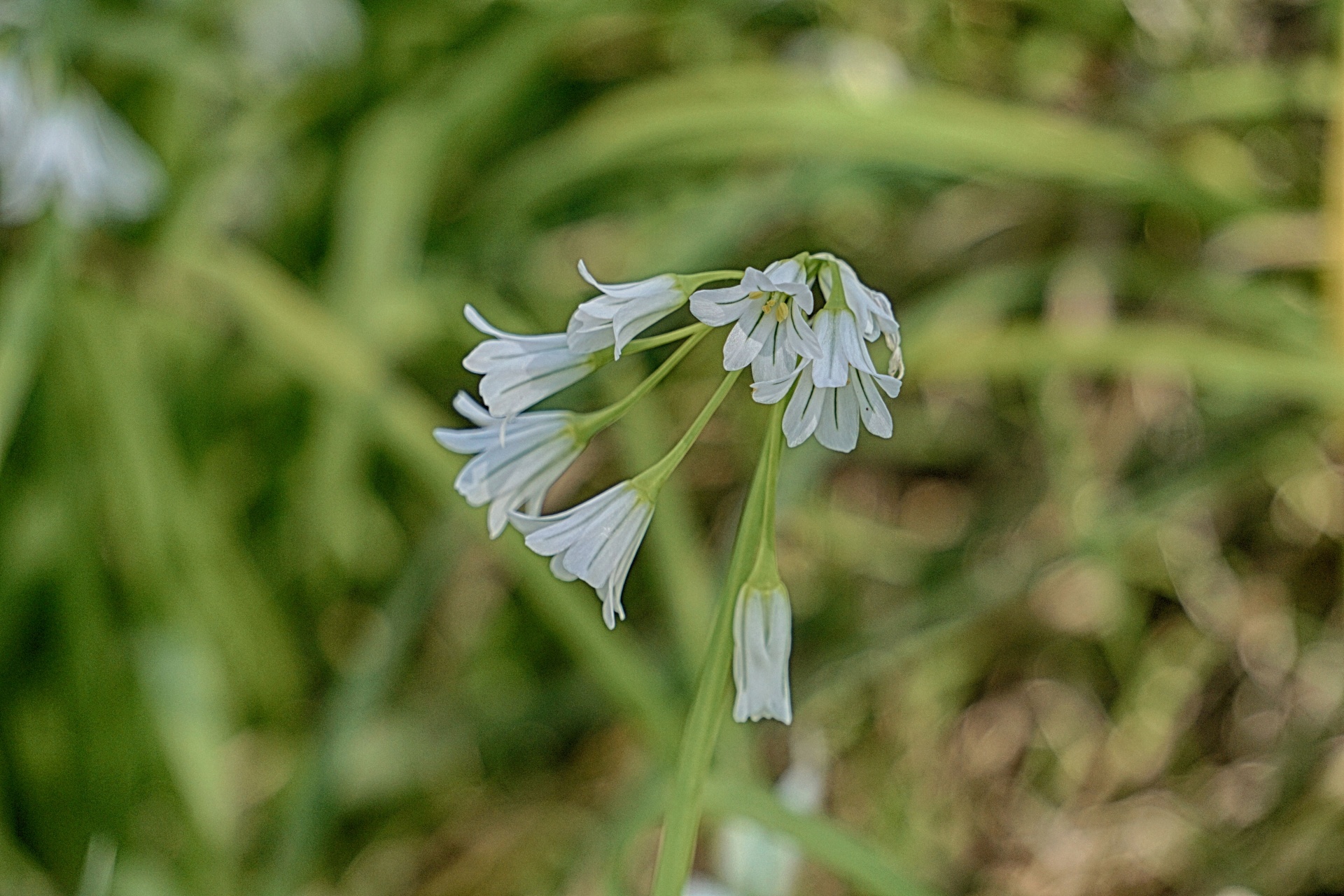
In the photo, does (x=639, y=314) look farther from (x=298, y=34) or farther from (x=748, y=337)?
(x=298, y=34)

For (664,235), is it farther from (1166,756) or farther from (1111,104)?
(1166,756)

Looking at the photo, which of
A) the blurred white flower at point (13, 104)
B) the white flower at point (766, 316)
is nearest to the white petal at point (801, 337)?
the white flower at point (766, 316)

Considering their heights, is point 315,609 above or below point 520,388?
below

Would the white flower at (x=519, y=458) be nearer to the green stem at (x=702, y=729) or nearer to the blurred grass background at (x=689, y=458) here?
the green stem at (x=702, y=729)

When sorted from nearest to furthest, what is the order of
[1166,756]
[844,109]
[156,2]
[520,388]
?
[520,388] → [844,109] → [1166,756] → [156,2]

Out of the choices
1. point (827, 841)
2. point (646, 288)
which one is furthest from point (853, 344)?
point (827, 841)

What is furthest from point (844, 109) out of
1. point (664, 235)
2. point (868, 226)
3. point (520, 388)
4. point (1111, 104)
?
point (520, 388)
